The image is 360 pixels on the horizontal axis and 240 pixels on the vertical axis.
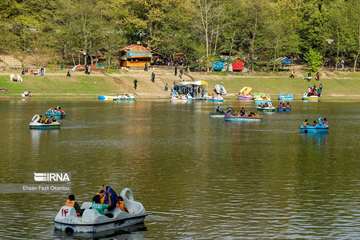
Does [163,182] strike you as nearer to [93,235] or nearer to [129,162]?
[129,162]

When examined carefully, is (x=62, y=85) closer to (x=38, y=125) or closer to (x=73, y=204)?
(x=38, y=125)

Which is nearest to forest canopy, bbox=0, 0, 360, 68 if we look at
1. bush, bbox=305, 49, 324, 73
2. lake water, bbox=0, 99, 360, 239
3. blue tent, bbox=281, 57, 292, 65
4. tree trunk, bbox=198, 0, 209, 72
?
tree trunk, bbox=198, 0, 209, 72

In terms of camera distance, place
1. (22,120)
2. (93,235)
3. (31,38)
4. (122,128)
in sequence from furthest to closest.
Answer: (31,38)
(22,120)
(122,128)
(93,235)

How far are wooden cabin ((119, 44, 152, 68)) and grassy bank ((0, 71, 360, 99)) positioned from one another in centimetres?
904

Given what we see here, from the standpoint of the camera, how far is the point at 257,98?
485 feet

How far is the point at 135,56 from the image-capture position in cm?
18200

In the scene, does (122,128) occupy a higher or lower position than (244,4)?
lower

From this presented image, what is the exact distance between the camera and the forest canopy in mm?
179500

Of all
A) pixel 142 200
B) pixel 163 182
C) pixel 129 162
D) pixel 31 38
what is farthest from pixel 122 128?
pixel 31 38

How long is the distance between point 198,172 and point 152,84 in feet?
339

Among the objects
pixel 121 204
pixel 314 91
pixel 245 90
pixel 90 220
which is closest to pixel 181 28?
pixel 245 90

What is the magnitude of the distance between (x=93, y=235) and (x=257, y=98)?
109 metres

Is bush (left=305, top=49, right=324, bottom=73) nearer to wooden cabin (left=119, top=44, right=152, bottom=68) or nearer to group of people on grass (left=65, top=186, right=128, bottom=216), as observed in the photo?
wooden cabin (left=119, top=44, right=152, bottom=68)

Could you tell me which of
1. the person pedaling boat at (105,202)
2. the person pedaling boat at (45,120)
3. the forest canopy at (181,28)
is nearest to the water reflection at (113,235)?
the person pedaling boat at (105,202)
